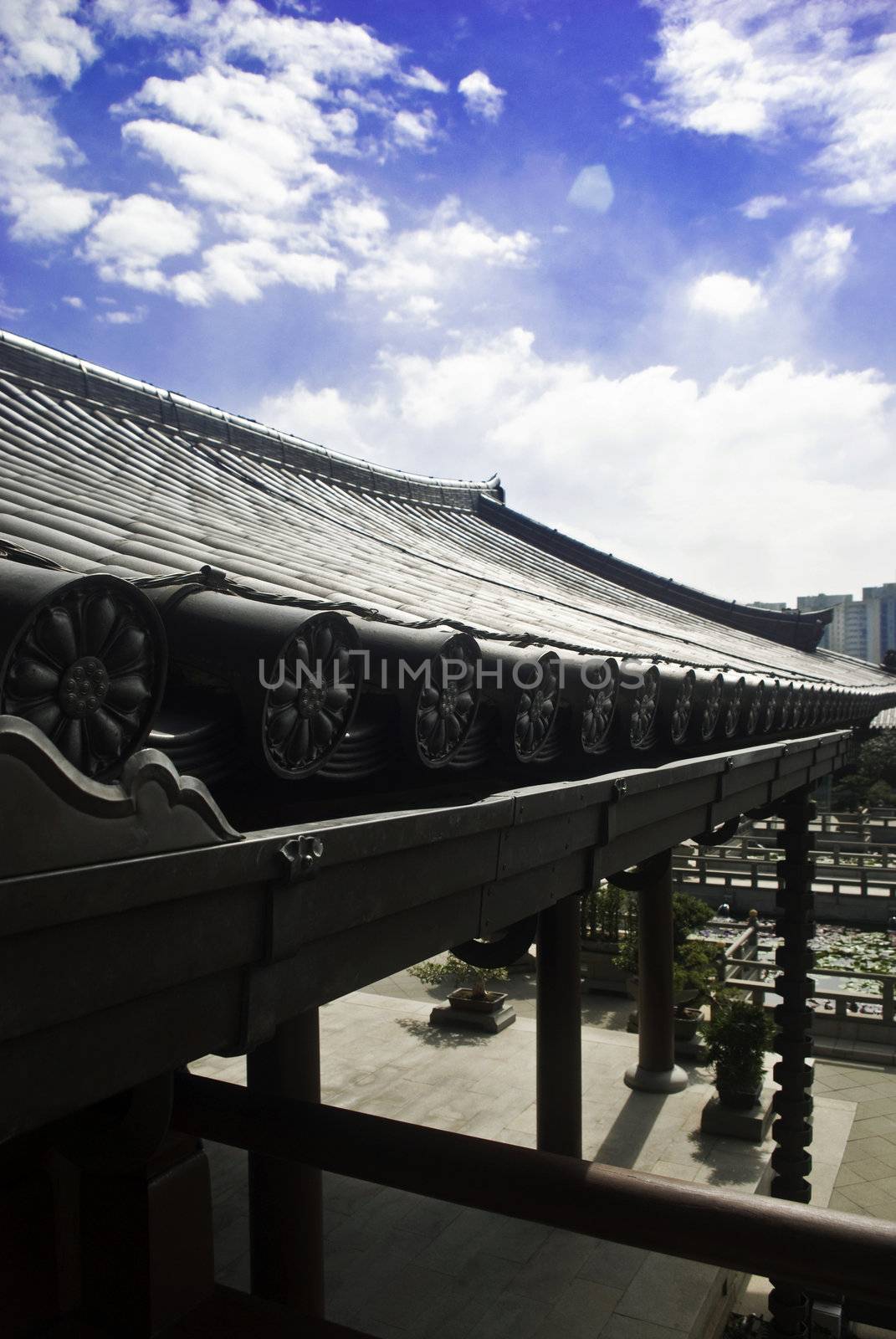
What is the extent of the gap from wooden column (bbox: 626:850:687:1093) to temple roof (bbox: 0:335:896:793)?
2913 millimetres

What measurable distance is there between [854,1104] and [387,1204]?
6029mm

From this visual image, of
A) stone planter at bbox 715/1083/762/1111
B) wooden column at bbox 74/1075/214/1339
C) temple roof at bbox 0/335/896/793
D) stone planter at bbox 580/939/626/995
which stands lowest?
stone planter at bbox 580/939/626/995

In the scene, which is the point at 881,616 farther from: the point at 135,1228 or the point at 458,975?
the point at 135,1228

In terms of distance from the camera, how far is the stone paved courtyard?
654cm

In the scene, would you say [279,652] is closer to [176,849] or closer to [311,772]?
[311,772]

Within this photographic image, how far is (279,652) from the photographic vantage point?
183 cm

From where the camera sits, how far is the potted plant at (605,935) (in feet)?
50.6

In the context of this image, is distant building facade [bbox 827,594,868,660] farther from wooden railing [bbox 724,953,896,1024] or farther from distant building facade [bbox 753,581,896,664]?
wooden railing [bbox 724,953,896,1024]

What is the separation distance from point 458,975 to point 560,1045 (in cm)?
750

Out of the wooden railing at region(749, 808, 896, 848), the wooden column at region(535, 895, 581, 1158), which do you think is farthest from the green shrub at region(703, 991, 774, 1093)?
the wooden railing at region(749, 808, 896, 848)

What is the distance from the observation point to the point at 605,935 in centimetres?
1639

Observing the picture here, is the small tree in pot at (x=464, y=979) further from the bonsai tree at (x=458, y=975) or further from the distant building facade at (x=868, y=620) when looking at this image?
the distant building facade at (x=868, y=620)

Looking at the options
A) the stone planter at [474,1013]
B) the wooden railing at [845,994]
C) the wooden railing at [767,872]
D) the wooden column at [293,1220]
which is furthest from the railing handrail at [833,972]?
the wooden column at [293,1220]

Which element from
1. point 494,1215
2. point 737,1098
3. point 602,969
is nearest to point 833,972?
point 602,969
